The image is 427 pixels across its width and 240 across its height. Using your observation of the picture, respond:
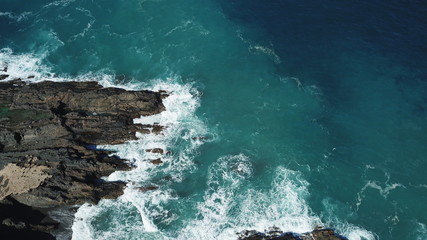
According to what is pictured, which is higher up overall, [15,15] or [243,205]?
[15,15]

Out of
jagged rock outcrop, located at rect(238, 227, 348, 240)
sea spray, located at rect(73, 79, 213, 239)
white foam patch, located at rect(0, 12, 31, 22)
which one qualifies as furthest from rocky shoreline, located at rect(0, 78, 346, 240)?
white foam patch, located at rect(0, 12, 31, 22)

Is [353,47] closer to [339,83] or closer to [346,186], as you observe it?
[339,83]

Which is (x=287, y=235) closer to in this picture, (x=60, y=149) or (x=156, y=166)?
(x=156, y=166)

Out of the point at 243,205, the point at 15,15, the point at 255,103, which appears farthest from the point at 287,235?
the point at 15,15

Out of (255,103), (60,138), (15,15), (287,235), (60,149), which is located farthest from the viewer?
(15,15)

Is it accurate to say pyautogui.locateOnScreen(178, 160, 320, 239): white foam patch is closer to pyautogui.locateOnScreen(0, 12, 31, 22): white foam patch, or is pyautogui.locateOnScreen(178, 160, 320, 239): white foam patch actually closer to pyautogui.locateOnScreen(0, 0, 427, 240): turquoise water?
pyautogui.locateOnScreen(0, 0, 427, 240): turquoise water

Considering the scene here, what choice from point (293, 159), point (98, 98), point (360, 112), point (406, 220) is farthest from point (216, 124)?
point (406, 220)
